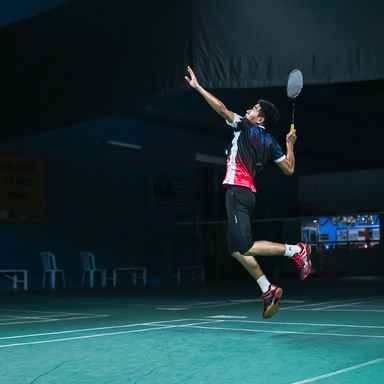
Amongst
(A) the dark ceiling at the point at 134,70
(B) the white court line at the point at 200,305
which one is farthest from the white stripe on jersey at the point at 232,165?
(A) the dark ceiling at the point at 134,70

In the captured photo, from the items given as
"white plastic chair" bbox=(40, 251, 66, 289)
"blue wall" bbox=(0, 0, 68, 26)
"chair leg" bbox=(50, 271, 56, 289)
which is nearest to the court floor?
"blue wall" bbox=(0, 0, 68, 26)

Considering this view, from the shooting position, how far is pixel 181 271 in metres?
19.0

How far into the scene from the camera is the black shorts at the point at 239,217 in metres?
5.11

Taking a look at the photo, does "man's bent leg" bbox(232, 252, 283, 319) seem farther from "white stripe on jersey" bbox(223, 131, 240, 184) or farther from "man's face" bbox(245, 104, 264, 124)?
"man's face" bbox(245, 104, 264, 124)

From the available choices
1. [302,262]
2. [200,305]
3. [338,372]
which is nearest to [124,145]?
[200,305]

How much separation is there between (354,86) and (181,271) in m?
7.80

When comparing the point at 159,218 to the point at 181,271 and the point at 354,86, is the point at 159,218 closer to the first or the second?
the point at 181,271

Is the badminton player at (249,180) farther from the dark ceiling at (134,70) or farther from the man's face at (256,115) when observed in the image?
the dark ceiling at (134,70)

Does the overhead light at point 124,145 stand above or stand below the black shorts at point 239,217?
above

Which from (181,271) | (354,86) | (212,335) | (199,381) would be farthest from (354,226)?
(199,381)

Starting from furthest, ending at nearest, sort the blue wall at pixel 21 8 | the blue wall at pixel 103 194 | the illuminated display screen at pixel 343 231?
the illuminated display screen at pixel 343 231, the blue wall at pixel 103 194, the blue wall at pixel 21 8

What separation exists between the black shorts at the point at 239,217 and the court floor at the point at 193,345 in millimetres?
759

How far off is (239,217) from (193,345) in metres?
1.03

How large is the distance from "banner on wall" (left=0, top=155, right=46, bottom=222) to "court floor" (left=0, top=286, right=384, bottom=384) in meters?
6.54
